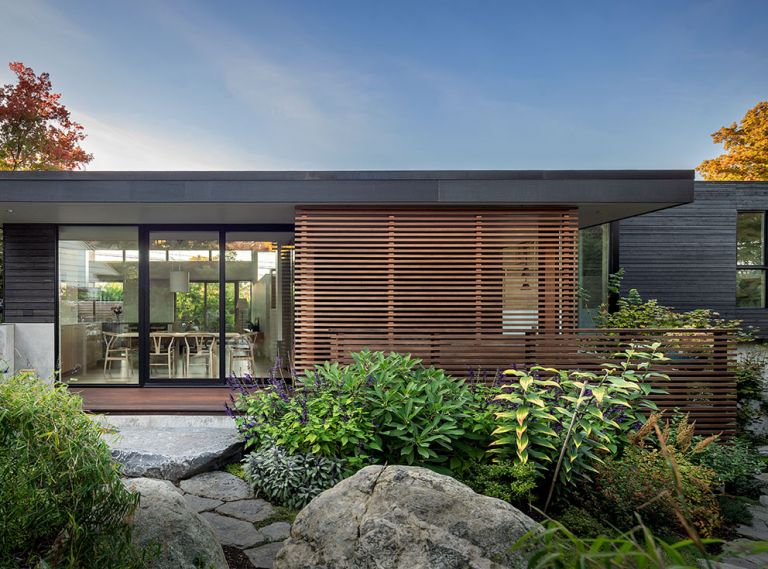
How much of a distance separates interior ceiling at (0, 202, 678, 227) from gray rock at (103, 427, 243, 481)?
254 centimetres

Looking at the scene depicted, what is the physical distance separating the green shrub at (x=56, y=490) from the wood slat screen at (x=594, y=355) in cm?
328

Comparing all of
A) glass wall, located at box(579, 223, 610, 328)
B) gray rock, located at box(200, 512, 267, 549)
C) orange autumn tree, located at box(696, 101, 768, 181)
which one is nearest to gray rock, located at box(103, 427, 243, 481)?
gray rock, located at box(200, 512, 267, 549)

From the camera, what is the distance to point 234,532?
3721 mm

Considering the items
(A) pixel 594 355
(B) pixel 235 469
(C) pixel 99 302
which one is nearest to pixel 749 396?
(A) pixel 594 355

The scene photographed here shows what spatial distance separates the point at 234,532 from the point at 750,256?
1280cm

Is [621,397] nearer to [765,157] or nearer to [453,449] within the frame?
[453,449]

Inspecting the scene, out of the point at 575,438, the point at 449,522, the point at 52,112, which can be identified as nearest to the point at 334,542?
the point at 449,522

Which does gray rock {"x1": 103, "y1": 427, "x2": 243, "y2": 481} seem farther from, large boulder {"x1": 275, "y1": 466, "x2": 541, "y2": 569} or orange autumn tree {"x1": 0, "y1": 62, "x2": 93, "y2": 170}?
orange autumn tree {"x1": 0, "y1": 62, "x2": 93, "y2": 170}

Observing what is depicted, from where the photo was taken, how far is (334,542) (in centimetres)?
269

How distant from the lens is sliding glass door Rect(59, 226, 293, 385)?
7629 mm

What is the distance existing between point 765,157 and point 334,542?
61.6 feet

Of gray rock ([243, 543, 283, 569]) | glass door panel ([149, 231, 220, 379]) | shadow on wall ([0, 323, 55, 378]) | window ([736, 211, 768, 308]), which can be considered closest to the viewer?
gray rock ([243, 543, 283, 569])

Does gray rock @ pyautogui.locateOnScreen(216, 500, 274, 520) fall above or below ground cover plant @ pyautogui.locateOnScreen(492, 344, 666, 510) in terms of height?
below

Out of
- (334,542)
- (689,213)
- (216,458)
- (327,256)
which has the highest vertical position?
(689,213)
